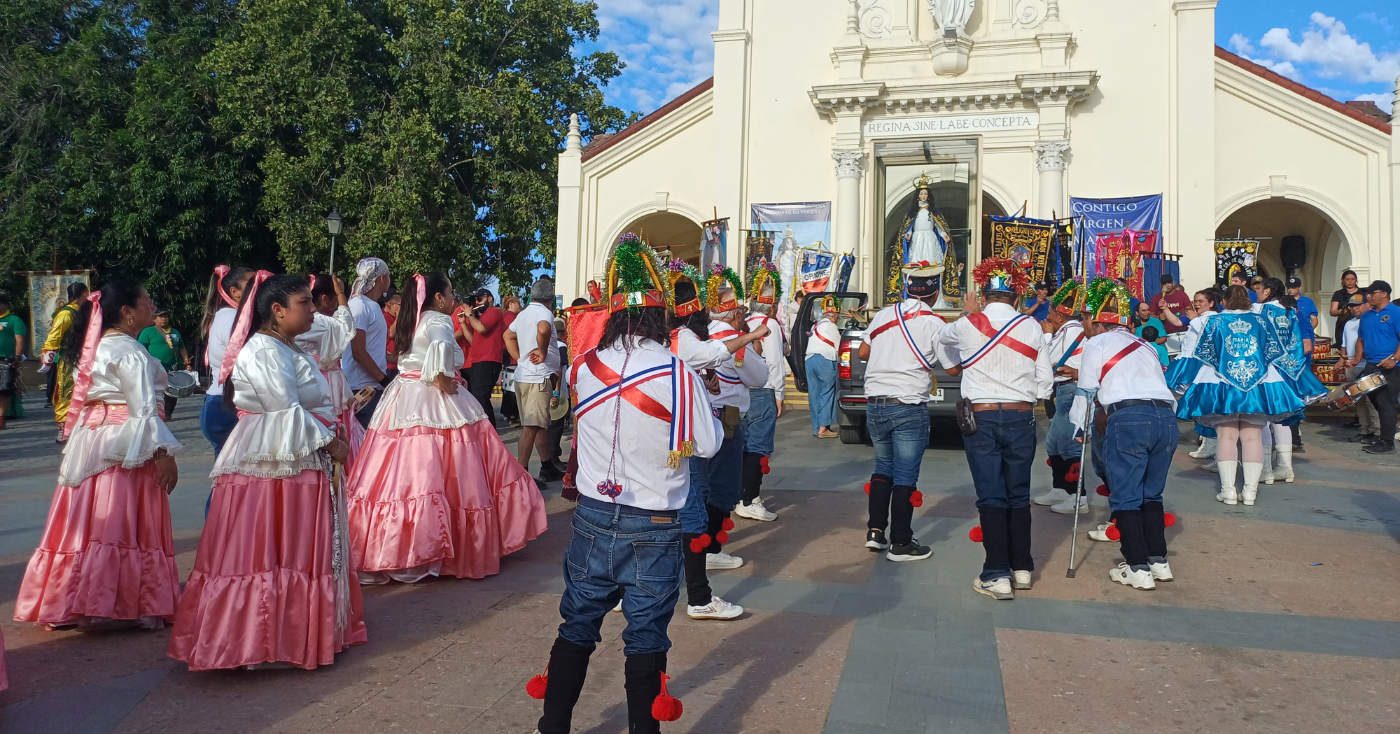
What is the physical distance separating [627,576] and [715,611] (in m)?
1.96

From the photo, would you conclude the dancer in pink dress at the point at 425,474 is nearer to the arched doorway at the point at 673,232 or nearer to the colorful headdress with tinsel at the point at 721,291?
the colorful headdress with tinsel at the point at 721,291

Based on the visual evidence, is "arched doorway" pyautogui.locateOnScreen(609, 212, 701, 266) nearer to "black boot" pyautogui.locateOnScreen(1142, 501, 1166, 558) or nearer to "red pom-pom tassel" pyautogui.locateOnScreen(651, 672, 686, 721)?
"black boot" pyautogui.locateOnScreen(1142, 501, 1166, 558)

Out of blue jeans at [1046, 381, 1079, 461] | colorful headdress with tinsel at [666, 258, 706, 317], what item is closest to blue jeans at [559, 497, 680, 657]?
colorful headdress with tinsel at [666, 258, 706, 317]

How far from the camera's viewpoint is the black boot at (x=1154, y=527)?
6.06m

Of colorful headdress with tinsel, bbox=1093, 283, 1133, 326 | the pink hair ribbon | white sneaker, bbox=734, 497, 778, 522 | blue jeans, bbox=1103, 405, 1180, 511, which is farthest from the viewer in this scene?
white sneaker, bbox=734, 497, 778, 522

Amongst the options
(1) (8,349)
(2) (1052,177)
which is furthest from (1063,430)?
(1) (8,349)

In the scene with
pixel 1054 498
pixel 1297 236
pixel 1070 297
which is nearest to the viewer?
pixel 1070 297

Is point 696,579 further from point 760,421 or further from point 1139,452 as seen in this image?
point 1139,452

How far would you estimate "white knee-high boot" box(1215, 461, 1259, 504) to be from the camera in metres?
8.48

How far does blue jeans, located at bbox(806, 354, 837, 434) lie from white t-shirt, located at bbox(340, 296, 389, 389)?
644 cm

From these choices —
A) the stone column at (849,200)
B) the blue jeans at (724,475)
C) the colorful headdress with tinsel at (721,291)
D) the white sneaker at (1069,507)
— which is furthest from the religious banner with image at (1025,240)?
the blue jeans at (724,475)

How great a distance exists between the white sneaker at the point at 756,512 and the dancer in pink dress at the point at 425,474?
7.21ft

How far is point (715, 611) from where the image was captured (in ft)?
17.1

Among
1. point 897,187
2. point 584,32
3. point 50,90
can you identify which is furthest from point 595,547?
point 50,90
